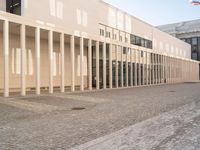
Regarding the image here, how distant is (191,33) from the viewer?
75.9 m

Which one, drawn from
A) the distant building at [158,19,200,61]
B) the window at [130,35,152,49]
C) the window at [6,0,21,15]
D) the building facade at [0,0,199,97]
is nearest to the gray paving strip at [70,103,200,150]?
the building facade at [0,0,199,97]

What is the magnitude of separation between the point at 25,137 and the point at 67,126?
1.57m

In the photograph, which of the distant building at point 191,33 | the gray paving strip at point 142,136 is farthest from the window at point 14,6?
the distant building at point 191,33

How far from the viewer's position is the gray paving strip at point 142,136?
18.1 ft

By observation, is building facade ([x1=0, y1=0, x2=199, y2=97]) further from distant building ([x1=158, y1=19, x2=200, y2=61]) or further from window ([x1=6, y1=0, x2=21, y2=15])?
distant building ([x1=158, y1=19, x2=200, y2=61])

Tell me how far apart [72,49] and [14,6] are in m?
6.63

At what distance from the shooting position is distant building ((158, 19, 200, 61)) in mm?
74250

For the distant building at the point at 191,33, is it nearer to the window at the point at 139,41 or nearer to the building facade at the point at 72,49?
the building facade at the point at 72,49

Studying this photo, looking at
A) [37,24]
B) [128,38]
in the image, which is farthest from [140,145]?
[128,38]

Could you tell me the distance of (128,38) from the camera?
37500 millimetres

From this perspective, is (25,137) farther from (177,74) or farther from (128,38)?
(177,74)

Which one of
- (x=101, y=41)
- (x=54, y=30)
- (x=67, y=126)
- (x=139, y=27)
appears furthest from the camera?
(x=139, y=27)

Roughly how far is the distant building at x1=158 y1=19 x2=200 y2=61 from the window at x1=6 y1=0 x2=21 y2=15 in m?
64.3

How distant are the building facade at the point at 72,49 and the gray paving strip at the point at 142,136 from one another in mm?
12227
